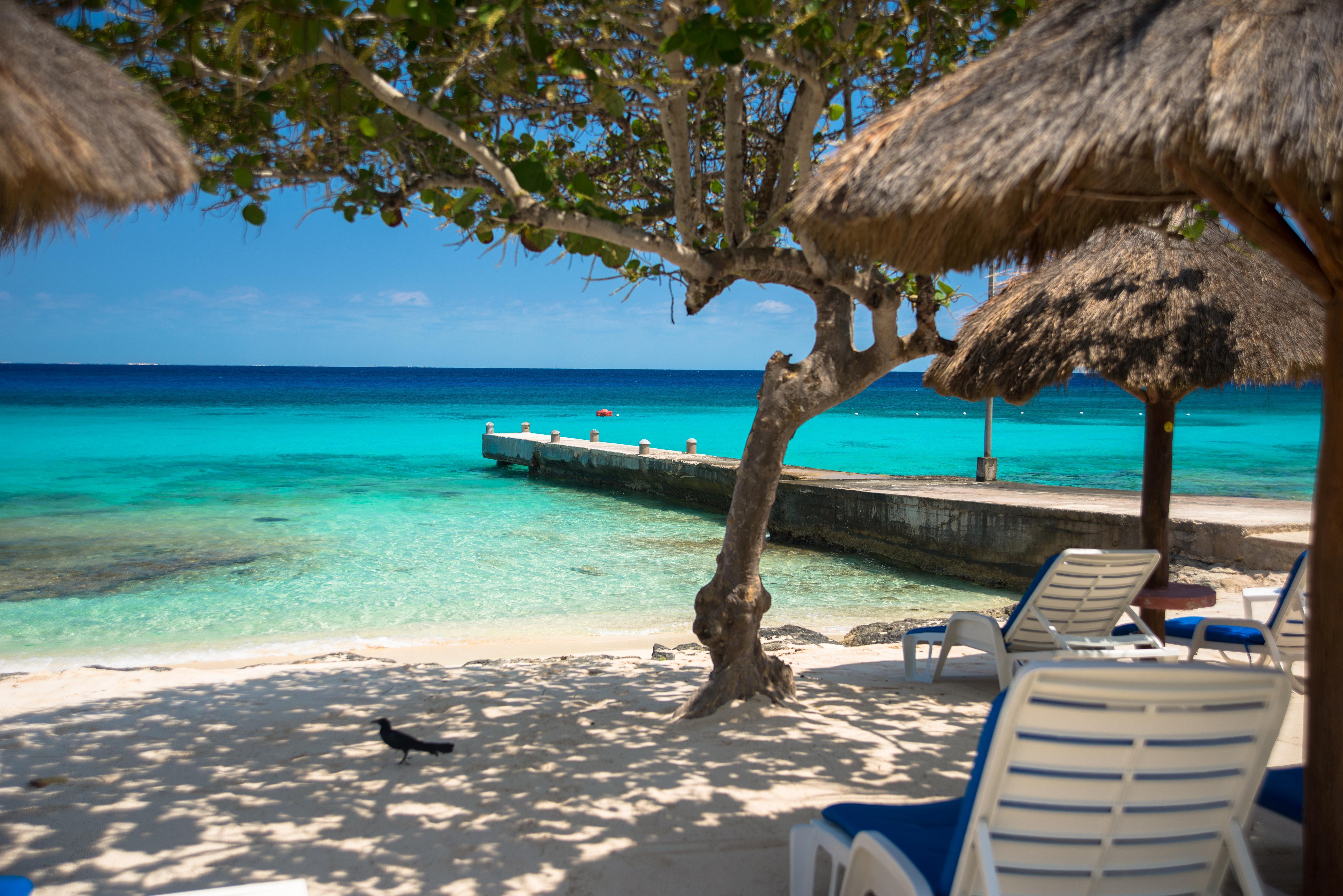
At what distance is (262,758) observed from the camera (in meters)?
3.83

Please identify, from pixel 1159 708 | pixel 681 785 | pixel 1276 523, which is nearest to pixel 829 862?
pixel 681 785

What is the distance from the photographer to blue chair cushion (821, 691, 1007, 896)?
1829mm

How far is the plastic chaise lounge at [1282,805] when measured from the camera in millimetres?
2326

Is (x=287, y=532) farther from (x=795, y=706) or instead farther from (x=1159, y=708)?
(x=1159, y=708)

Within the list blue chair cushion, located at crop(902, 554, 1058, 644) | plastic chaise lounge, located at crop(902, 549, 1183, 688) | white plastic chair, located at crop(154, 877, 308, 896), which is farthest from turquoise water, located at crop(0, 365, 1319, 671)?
white plastic chair, located at crop(154, 877, 308, 896)

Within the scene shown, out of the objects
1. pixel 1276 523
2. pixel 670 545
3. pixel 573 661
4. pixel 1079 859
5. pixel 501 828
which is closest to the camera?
pixel 1079 859

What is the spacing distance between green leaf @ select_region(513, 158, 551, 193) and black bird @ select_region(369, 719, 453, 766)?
7.90 ft

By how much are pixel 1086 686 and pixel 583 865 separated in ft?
5.75

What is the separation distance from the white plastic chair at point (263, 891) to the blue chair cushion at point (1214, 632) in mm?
4815

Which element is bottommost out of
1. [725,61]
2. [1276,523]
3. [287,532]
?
[287,532]

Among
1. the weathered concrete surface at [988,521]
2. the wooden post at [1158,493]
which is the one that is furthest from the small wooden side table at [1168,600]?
the weathered concrete surface at [988,521]

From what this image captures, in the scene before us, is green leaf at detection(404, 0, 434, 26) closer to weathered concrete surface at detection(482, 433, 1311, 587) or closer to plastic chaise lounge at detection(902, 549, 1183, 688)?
plastic chaise lounge at detection(902, 549, 1183, 688)

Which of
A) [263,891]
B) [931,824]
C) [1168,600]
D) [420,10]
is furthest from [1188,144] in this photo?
[1168,600]

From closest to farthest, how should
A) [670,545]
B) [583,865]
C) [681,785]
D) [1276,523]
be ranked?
[583,865] < [681,785] < [1276,523] < [670,545]
